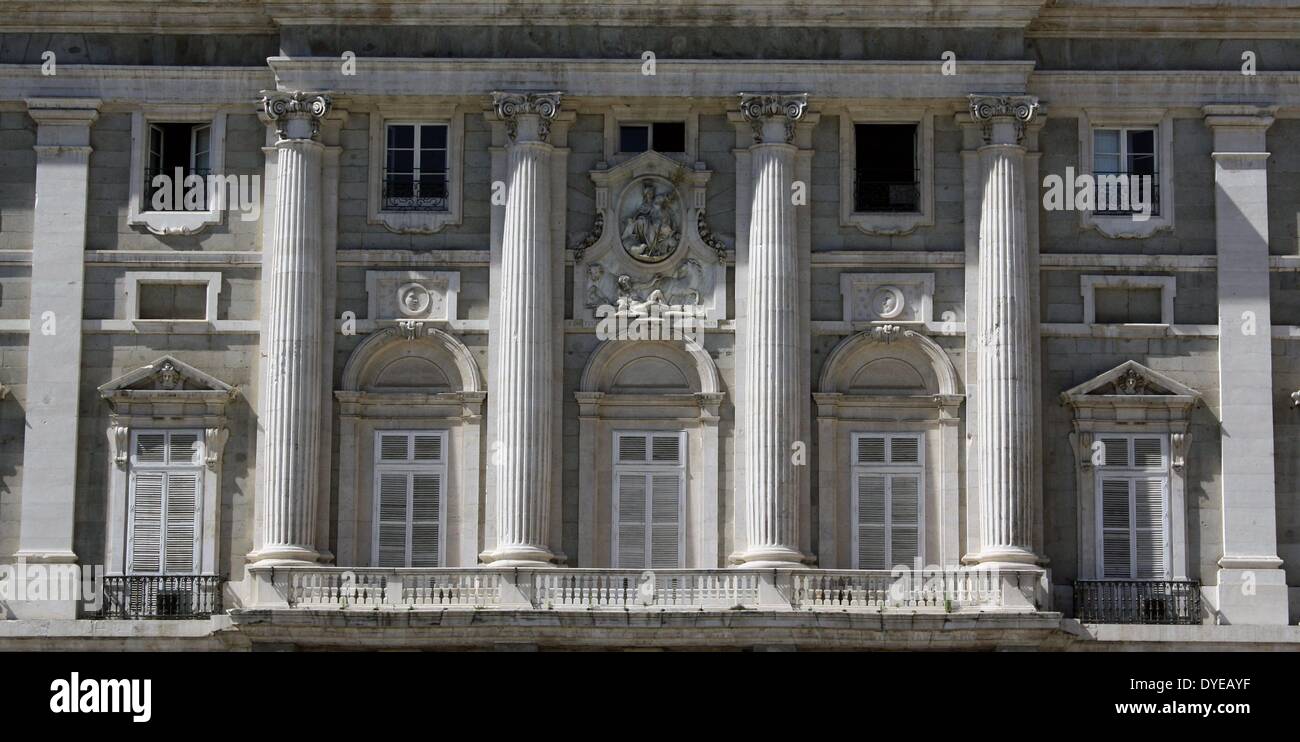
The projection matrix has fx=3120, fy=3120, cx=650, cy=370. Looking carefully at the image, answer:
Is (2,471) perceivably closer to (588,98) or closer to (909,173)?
(588,98)

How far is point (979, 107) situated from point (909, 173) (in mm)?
1762

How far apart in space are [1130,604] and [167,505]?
16.6 meters

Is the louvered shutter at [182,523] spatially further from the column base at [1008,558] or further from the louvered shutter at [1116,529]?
the louvered shutter at [1116,529]

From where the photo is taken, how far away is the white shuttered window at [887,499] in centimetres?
5359

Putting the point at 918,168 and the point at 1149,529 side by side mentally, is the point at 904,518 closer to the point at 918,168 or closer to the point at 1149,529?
Result: the point at 1149,529

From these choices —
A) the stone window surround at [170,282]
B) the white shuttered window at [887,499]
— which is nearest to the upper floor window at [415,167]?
the stone window surround at [170,282]

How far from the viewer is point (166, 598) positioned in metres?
53.3

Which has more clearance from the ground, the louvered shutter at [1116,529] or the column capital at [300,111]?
the column capital at [300,111]

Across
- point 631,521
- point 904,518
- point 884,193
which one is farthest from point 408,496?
point 884,193

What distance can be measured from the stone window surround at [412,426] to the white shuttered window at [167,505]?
8.32ft

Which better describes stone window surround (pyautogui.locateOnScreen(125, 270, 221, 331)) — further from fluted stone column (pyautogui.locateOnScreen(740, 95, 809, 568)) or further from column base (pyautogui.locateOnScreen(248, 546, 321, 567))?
fluted stone column (pyautogui.locateOnScreen(740, 95, 809, 568))

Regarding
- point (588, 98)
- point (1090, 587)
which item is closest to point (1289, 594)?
point (1090, 587)

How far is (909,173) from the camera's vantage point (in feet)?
179
